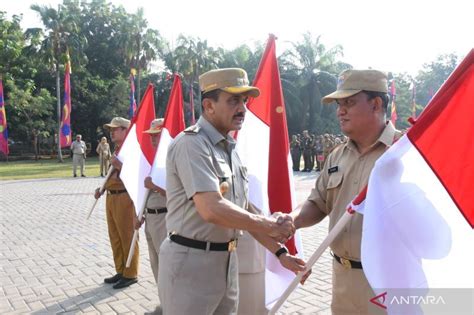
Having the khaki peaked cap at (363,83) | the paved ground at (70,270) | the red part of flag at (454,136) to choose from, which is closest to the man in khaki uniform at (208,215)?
the khaki peaked cap at (363,83)

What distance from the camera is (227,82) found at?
2.67 metres

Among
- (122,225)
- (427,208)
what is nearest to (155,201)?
(122,225)

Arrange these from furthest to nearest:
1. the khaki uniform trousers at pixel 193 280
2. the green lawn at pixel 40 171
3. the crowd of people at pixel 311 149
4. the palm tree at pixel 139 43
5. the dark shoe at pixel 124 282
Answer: the palm tree at pixel 139 43 → the green lawn at pixel 40 171 → the crowd of people at pixel 311 149 → the dark shoe at pixel 124 282 → the khaki uniform trousers at pixel 193 280

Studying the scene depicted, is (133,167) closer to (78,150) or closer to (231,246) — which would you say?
(231,246)

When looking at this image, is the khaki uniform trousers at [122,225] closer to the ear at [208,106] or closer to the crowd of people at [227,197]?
the crowd of people at [227,197]

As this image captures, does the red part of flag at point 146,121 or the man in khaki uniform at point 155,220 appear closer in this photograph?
the man in khaki uniform at point 155,220

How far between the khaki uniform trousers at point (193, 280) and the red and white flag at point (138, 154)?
8.25 ft

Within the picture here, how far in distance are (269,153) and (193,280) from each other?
6.30 ft

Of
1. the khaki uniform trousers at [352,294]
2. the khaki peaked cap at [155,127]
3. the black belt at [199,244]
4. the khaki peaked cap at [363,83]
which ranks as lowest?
the khaki uniform trousers at [352,294]

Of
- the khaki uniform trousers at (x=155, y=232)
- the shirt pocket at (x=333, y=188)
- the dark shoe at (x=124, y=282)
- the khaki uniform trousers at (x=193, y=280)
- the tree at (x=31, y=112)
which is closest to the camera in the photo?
the khaki uniform trousers at (x=193, y=280)

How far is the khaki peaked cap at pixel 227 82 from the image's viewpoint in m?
2.66

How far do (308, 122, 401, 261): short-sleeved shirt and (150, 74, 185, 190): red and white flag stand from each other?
237cm

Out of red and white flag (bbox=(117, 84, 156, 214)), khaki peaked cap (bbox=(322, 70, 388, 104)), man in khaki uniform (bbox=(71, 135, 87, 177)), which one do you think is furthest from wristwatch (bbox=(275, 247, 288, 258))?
man in khaki uniform (bbox=(71, 135, 87, 177))

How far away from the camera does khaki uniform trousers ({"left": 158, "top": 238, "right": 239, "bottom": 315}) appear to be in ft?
8.39
